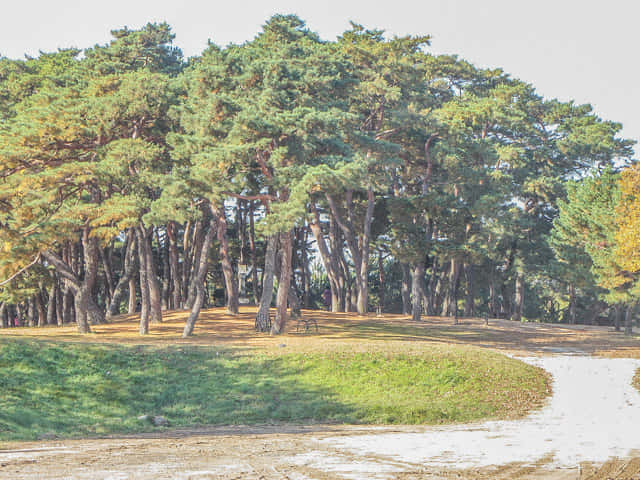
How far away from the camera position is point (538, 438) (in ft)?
44.0

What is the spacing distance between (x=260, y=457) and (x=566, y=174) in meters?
50.5

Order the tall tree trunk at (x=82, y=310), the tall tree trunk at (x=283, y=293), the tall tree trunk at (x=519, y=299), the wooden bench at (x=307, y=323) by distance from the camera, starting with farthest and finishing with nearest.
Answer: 1. the tall tree trunk at (x=519, y=299)
2. the wooden bench at (x=307, y=323)
3. the tall tree trunk at (x=82, y=310)
4. the tall tree trunk at (x=283, y=293)

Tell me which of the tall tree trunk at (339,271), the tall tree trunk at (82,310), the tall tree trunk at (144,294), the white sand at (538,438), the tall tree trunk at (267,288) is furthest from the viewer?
the tall tree trunk at (339,271)

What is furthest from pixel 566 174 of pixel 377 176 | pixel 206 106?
pixel 206 106

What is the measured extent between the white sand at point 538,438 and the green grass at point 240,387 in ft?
4.70

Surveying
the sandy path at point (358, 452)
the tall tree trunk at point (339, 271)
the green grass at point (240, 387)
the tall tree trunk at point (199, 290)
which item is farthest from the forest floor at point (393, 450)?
the tall tree trunk at point (339, 271)

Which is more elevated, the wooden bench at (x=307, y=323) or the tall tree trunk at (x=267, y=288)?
the tall tree trunk at (x=267, y=288)

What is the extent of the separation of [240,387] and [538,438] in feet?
31.4

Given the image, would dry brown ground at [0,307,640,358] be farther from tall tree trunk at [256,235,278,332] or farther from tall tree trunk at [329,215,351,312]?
tall tree trunk at [329,215,351,312]

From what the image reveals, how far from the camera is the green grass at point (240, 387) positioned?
18.0 meters

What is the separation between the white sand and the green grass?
143 centimetres

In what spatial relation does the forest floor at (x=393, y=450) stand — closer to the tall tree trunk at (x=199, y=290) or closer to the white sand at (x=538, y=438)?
the white sand at (x=538, y=438)

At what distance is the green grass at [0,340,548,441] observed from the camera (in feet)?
59.1

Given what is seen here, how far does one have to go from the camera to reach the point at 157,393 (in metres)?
20.4
